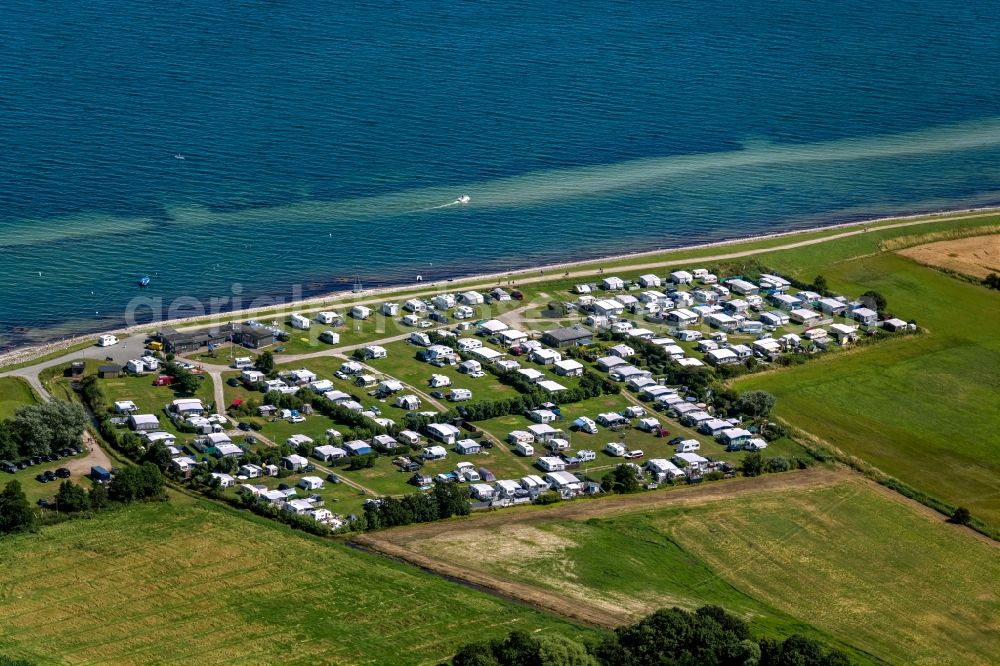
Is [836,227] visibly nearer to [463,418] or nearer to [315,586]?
[463,418]

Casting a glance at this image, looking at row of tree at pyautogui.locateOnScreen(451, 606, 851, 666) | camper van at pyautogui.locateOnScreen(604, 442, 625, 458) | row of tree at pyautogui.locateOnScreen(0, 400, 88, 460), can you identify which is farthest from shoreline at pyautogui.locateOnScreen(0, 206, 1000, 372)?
row of tree at pyautogui.locateOnScreen(451, 606, 851, 666)

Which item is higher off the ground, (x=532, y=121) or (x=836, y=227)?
(x=532, y=121)

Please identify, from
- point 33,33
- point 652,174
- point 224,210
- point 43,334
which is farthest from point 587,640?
point 33,33

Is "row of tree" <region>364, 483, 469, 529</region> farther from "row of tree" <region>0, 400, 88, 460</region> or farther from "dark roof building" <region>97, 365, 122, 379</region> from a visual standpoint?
"dark roof building" <region>97, 365, 122, 379</region>

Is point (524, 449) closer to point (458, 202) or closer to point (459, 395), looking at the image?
point (459, 395)

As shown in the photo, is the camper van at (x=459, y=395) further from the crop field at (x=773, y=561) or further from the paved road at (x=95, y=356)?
the paved road at (x=95, y=356)

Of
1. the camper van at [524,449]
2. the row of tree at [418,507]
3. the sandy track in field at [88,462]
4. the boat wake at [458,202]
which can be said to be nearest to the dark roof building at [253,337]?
the sandy track in field at [88,462]
